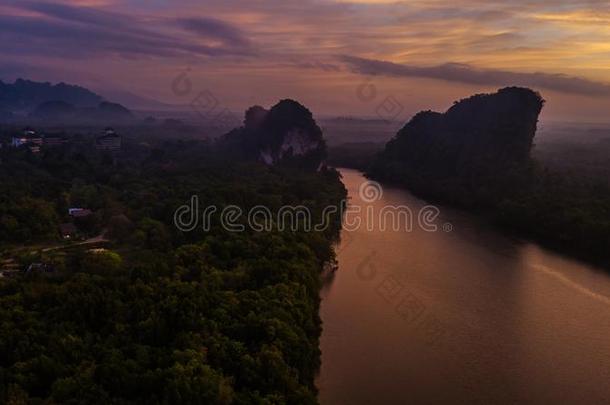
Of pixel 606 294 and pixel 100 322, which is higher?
pixel 100 322

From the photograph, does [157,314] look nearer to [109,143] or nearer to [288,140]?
[288,140]

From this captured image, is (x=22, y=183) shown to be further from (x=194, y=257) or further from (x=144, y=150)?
(x=144, y=150)

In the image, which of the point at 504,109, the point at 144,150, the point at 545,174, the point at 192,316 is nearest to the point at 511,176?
the point at 545,174

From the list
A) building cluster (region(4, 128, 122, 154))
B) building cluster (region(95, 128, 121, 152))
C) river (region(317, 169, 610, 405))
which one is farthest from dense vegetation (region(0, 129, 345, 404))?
building cluster (region(95, 128, 121, 152))

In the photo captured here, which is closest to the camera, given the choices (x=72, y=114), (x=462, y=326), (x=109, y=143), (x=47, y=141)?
(x=462, y=326)

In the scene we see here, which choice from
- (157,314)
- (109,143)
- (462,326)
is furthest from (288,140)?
(157,314)

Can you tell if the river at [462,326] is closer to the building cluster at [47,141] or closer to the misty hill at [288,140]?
the misty hill at [288,140]
